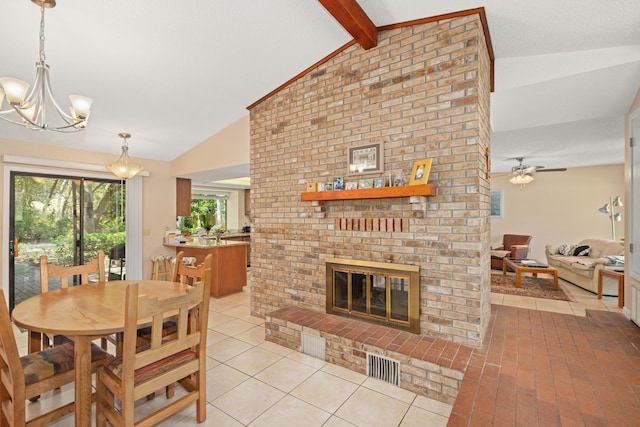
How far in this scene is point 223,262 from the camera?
5.09 m

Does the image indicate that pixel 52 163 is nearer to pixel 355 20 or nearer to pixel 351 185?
pixel 351 185

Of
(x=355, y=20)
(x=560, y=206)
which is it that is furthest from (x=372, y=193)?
(x=560, y=206)

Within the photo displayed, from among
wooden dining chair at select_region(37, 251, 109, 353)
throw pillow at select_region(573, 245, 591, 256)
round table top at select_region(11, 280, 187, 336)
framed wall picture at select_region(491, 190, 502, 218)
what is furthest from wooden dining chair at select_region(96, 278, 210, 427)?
framed wall picture at select_region(491, 190, 502, 218)

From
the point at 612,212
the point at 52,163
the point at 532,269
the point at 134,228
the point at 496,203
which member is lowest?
the point at 532,269

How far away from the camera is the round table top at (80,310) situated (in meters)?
1.75

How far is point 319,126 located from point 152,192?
3622 mm

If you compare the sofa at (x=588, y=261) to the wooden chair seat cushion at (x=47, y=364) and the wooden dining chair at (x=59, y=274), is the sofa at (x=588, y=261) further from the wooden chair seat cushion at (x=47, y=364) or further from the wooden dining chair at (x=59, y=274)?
the wooden dining chair at (x=59, y=274)

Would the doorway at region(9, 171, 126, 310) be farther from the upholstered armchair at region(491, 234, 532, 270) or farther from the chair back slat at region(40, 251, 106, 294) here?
the upholstered armchair at region(491, 234, 532, 270)

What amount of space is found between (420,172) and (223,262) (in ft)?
12.1

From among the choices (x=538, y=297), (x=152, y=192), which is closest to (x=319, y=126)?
(x=152, y=192)

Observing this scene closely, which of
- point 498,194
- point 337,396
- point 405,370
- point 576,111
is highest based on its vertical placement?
point 576,111

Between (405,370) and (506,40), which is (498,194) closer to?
(506,40)

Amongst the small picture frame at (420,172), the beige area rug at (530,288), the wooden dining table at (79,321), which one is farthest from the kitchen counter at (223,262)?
the beige area rug at (530,288)

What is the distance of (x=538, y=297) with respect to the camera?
14.8ft
